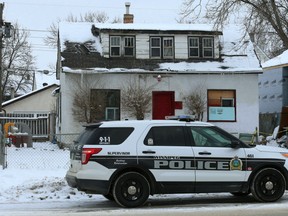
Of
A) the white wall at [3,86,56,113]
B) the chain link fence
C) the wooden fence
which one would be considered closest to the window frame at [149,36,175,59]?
the wooden fence

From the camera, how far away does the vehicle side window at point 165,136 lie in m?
9.58

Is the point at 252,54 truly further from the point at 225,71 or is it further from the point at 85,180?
the point at 85,180

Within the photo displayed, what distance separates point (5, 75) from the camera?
56.1 meters

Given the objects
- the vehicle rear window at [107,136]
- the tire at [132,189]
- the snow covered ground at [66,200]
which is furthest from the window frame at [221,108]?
the tire at [132,189]

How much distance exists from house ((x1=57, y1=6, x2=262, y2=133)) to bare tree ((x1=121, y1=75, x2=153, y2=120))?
0.05 metres

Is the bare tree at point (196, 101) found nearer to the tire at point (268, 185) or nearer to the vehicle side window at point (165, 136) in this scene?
the tire at point (268, 185)

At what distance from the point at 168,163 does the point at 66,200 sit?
2.61 m

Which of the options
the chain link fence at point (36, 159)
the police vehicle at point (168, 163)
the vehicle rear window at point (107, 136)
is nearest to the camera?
the police vehicle at point (168, 163)

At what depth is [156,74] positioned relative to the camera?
2308 centimetres

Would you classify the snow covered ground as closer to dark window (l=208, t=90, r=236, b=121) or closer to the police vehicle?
the police vehicle

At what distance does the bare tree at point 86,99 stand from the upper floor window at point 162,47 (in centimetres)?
335

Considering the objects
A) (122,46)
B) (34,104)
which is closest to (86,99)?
(122,46)

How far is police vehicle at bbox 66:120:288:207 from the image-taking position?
→ 365 inches

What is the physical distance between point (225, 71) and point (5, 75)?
3894cm
